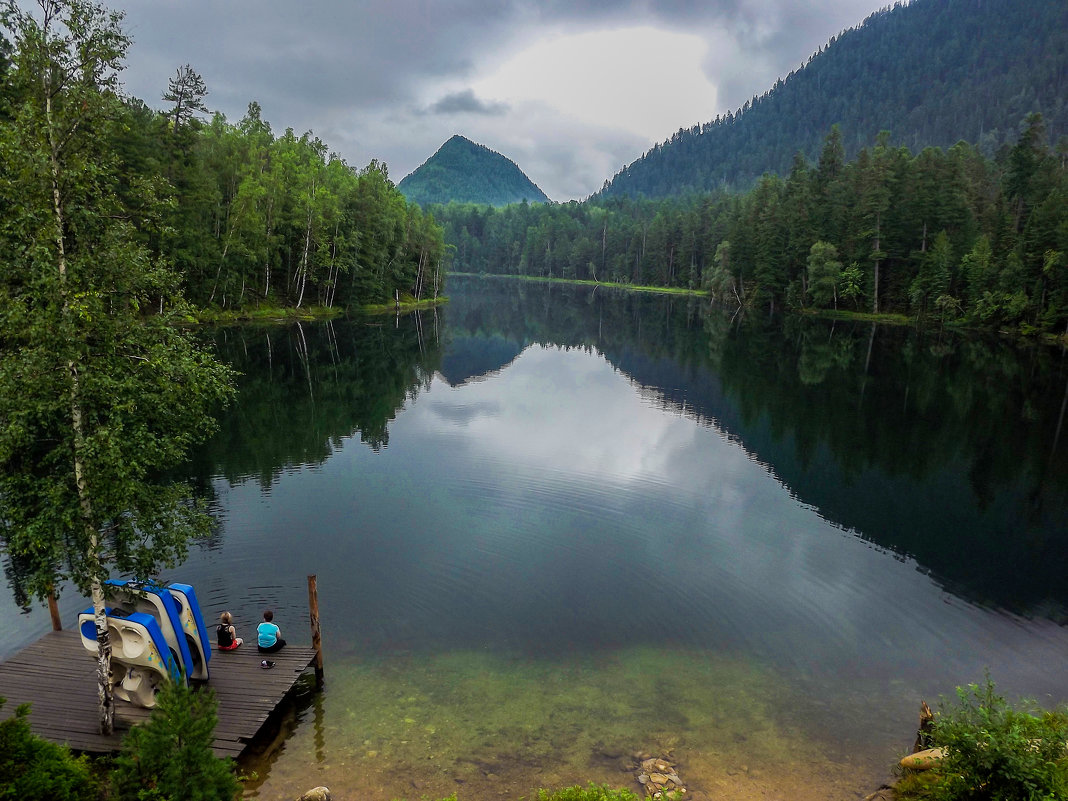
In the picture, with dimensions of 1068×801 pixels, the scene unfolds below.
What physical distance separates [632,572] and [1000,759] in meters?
16.4

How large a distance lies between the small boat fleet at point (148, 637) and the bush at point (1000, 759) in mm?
16334

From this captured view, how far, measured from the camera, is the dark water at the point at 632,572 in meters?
17.1

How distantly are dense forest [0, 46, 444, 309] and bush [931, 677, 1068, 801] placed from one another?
228 ft

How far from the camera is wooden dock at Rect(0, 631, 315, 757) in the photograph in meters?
15.0

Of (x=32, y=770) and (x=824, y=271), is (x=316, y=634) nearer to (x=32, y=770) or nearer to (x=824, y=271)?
(x=32, y=770)

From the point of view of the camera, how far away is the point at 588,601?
24609 mm

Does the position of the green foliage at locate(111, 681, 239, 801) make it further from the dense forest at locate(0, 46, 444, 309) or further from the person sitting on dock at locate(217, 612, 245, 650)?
the dense forest at locate(0, 46, 444, 309)

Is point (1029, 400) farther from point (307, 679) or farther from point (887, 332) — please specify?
point (307, 679)

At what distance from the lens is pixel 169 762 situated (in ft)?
34.2

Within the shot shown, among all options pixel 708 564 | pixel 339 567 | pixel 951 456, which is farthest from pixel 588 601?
pixel 951 456

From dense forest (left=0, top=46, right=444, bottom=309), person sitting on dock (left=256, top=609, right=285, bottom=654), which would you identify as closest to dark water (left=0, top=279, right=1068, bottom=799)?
person sitting on dock (left=256, top=609, right=285, bottom=654)

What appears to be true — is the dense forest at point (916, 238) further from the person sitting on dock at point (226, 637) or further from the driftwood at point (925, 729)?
the person sitting on dock at point (226, 637)

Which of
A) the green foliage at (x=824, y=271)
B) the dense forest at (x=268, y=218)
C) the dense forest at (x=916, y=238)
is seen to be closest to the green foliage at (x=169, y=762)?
the dense forest at (x=268, y=218)

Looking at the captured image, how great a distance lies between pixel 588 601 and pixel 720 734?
7.84 meters
